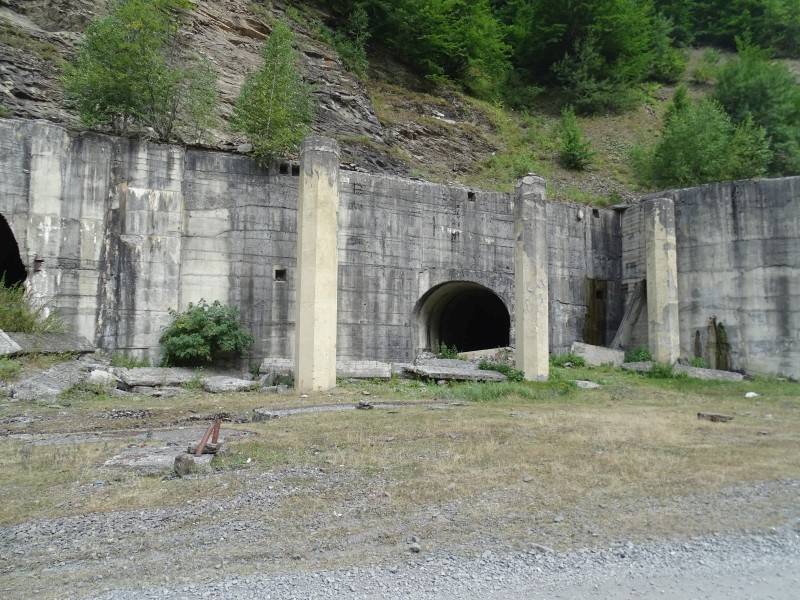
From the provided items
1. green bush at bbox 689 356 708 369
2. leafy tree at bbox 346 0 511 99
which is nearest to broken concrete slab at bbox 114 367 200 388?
green bush at bbox 689 356 708 369

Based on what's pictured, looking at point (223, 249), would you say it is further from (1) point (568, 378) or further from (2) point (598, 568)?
(2) point (598, 568)

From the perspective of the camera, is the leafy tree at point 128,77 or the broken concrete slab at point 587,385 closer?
the broken concrete slab at point 587,385

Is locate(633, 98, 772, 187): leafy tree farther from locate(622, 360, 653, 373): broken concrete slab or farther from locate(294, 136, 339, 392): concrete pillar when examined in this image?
locate(294, 136, 339, 392): concrete pillar

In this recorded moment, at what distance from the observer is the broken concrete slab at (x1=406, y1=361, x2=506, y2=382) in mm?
14859

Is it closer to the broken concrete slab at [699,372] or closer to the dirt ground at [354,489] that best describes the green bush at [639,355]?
the broken concrete slab at [699,372]

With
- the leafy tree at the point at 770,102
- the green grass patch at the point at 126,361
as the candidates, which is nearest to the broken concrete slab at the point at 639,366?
the green grass patch at the point at 126,361

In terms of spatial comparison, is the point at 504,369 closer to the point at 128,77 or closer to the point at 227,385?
the point at 227,385

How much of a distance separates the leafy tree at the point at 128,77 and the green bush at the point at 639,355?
14096mm

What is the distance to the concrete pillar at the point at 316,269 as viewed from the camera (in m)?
13.5

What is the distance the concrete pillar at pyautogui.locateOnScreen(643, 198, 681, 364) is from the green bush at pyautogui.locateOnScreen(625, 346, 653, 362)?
0.16 m

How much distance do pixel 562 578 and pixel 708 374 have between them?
46.0 feet

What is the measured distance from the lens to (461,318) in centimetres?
2227

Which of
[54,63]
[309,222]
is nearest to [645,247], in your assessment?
[309,222]

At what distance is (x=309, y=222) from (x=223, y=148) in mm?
5120
